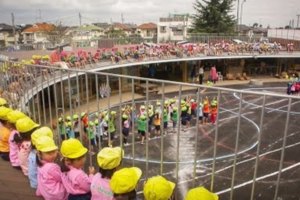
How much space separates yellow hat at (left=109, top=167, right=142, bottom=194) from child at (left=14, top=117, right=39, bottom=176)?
2.09 meters

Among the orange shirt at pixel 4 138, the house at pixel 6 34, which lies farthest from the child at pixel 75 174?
the house at pixel 6 34

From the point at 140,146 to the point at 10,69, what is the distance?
921 cm

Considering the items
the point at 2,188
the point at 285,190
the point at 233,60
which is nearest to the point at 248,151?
the point at 285,190

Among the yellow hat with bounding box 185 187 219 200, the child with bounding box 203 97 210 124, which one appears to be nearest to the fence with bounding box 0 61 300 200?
the child with bounding box 203 97 210 124

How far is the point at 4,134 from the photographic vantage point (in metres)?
5.66

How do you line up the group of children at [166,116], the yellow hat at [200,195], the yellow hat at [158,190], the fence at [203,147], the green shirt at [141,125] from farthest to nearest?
the green shirt at [141,125]
the group of children at [166,116]
the fence at [203,147]
the yellow hat at [158,190]
the yellow hat at [200,195]

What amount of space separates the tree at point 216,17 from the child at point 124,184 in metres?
38.6

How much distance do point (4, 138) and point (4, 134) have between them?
0.32 ft

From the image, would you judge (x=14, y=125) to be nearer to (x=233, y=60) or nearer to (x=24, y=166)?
(x=24, y=166)

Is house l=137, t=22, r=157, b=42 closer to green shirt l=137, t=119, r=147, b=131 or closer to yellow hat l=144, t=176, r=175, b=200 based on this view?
green shirt l=137, t=119, r=147, b=131

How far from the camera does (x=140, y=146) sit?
1573cm

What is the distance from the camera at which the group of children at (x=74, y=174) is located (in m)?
3.39

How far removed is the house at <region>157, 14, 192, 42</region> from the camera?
45500mm

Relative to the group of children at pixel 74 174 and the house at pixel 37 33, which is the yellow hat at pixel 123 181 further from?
the house at pixel 37 33
